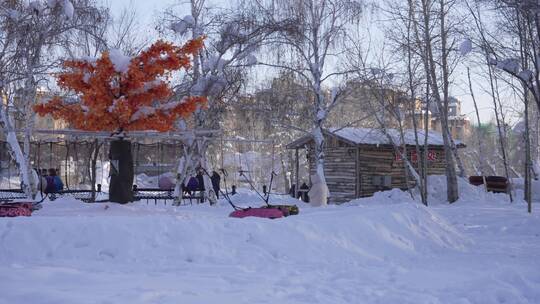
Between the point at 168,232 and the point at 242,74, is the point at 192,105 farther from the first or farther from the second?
the point at 242,74

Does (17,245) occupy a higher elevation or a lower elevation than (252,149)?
lower

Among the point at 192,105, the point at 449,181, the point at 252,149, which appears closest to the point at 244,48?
the point at 192,105

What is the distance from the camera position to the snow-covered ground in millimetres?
6848

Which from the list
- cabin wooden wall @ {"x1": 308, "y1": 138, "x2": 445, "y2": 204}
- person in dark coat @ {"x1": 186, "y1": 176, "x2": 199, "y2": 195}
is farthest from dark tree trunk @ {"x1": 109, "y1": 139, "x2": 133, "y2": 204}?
cabin wooden wall @ {"x1": 308, "y1": 138, "x2": 445, "y2": 204}

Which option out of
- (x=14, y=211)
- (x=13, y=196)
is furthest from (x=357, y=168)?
(x=14, y=211)

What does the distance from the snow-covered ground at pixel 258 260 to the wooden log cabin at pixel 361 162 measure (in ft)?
48.5

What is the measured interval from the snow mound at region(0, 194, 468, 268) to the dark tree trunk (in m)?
2.94

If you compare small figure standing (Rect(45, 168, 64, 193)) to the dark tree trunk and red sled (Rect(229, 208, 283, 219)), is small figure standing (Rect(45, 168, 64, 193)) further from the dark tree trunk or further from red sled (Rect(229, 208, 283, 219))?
red sled (Rect(229, 208, 283, 219))

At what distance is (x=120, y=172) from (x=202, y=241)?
14.0ft

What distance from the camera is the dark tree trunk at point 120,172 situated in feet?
43.4

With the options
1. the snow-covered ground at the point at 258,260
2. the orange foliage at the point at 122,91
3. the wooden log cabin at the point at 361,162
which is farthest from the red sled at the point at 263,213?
the wooden log cabin at the point at 361,162

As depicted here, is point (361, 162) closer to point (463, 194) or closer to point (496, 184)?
point (463, 194)

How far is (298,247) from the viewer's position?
10.1m

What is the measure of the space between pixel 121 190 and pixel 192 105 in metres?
2.37
